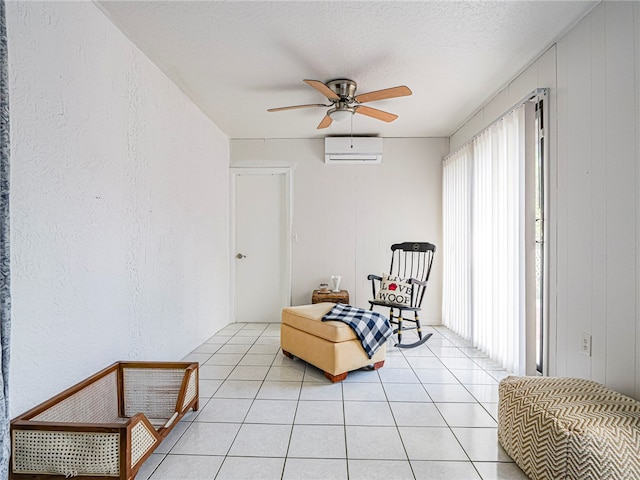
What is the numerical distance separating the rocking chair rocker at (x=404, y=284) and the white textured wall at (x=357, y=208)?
207 millimetres

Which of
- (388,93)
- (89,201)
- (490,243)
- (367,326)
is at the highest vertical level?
(388,93)

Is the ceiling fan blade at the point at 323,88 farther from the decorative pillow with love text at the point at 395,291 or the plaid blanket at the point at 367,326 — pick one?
the decorative pillow with love text at the point at 395,291

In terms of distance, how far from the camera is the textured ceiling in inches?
78.4

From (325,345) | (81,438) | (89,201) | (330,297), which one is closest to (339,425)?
(325,345)

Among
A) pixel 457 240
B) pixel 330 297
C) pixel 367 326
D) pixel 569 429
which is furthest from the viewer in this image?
pixel 330 297

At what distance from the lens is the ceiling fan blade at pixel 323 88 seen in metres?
2.45

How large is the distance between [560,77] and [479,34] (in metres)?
0.60

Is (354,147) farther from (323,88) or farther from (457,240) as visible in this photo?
(323,88)

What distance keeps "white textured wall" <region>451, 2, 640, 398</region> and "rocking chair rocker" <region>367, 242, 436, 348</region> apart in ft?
4.91

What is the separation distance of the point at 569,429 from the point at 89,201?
254 cm

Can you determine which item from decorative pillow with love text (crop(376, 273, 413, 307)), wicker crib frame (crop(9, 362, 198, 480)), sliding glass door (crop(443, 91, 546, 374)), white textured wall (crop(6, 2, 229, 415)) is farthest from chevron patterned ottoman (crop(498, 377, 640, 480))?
white textured wall (crop(6, 2, 229, 415))

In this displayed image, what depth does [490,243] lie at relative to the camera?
3.19 metres

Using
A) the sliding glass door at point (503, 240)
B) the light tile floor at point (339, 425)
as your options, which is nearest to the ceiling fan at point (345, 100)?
the sliding glass door at point (503, 240)

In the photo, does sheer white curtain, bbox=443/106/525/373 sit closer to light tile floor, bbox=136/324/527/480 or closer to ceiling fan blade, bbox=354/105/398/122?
light tile floor, bbox=136/324/527/480
